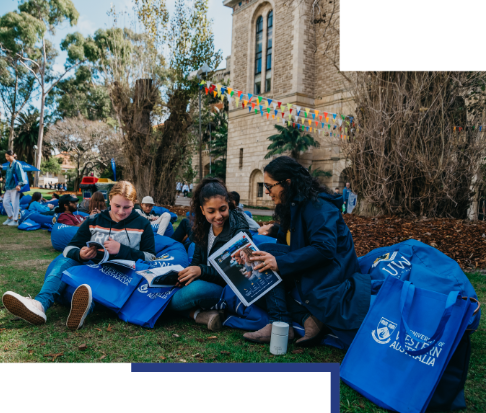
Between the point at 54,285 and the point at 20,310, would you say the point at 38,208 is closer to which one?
the point at 54,285

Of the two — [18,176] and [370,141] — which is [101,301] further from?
[18,176]

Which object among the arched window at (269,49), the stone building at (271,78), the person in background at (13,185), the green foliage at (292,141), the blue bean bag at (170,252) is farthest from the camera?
the arched window at (269,49)

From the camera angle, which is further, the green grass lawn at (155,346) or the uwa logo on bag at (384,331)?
the green grass lawn at (155,346)

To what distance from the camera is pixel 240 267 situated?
101 inches

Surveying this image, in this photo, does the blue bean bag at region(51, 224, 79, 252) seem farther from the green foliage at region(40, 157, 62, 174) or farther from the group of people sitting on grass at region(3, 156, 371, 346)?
the green foliage at region(40, 157, 62, 174)

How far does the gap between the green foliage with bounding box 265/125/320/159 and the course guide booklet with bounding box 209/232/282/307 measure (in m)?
18.6

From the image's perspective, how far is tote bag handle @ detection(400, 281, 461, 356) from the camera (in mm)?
1763

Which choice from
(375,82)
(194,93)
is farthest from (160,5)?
(375,82)

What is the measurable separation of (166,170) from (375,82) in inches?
377

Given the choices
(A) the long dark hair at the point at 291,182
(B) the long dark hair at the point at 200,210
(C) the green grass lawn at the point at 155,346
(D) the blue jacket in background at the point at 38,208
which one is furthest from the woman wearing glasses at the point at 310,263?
(D) the blue jacket in background at the point at 38,208

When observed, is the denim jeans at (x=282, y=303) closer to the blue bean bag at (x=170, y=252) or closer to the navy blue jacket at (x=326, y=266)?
the navy blue jacket at (x=326, y=266)

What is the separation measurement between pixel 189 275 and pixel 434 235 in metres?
5.21

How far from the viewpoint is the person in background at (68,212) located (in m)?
6.33

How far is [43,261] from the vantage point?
5.12 metres
